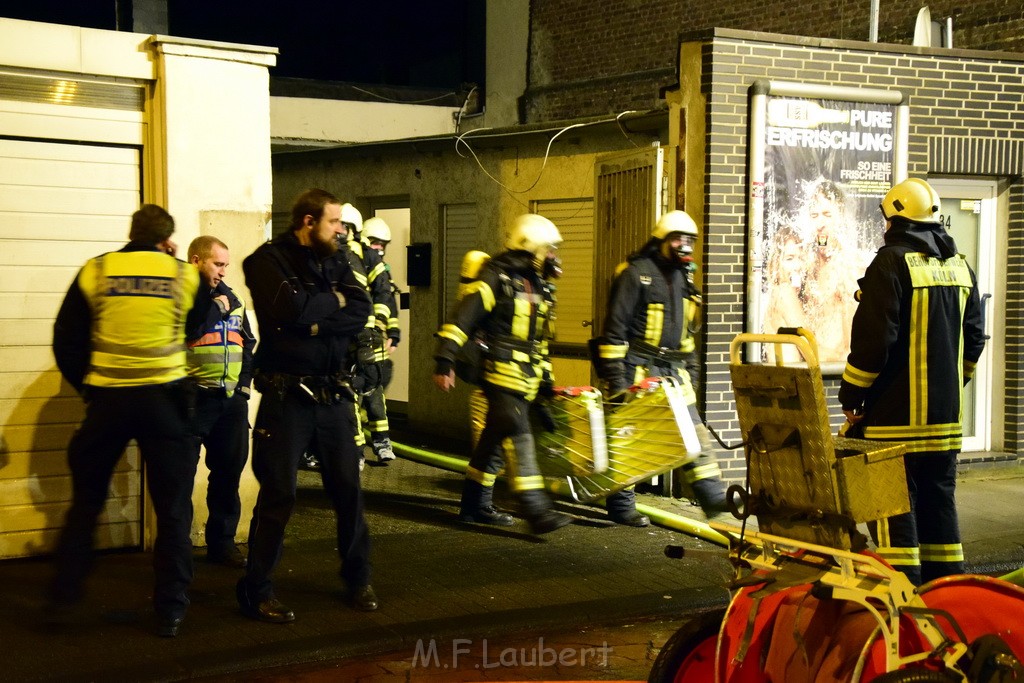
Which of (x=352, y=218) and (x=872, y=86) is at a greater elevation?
(x=872, y=86)

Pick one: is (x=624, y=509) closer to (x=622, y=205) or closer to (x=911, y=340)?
(x=622, y=205)

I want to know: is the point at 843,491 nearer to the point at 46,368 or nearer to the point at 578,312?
the point at 46,368

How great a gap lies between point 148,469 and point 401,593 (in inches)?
62.5

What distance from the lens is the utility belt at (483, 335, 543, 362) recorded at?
25.2 ft

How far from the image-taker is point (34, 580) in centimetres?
677

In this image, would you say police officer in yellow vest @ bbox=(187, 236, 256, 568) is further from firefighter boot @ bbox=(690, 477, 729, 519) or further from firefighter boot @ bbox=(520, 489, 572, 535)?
firefighter boot @ bbox=(690, 477, 729, 519)

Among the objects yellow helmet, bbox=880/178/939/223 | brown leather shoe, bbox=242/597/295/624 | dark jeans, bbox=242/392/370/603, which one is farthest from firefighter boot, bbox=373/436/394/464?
yellow helmet, bbox=880/178/939/223

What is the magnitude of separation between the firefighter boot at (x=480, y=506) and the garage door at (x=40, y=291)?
264cm

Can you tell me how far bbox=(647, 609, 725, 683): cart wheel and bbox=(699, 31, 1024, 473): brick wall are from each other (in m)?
5.14

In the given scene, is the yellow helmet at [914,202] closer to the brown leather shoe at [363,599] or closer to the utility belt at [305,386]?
the utility belt at [305,386]

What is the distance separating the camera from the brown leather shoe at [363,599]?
6254 mm

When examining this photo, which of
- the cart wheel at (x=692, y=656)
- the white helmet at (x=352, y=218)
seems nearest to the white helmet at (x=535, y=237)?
the white helmet at (x=352, y=218)

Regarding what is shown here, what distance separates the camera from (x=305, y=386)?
586 centimetres

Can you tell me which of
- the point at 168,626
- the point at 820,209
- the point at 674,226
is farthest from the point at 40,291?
the point at 820,209
